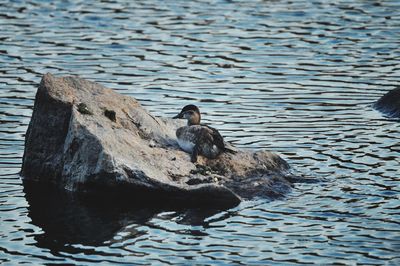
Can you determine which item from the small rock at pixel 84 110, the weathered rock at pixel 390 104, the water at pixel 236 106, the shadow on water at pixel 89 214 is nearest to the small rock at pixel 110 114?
the small rock at pixel 84 110

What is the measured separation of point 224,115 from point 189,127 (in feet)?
14.4

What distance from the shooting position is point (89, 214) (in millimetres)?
13594

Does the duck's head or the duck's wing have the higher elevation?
the duck's head

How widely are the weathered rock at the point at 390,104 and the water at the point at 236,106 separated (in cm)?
25

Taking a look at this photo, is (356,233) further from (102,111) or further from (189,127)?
(102,111)

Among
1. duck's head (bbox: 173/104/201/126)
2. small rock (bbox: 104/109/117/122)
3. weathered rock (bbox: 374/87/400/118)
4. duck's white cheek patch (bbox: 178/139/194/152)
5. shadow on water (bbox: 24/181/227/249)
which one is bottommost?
shadow on water (bbox: 24/181/227/249)

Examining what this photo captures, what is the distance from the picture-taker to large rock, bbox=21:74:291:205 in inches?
540

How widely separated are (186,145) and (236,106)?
5.16 metres

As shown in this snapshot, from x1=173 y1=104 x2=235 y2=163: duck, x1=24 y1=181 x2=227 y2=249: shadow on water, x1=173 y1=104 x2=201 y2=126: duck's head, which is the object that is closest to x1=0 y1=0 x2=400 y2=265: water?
x1=24 y1=181 x2=227 y2=249: shadow on water

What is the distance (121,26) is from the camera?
2792 cm

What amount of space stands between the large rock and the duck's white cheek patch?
4.3 inches

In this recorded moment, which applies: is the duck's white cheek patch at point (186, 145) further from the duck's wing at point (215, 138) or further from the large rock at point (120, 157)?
the duck's wing at point (215, 138)

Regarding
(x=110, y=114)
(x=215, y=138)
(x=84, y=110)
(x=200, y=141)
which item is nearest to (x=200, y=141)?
(x=200, y=141)

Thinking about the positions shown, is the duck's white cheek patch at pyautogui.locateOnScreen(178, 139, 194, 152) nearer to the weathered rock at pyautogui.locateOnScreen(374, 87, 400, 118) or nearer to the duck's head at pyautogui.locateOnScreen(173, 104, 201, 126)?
the duck's head at pyautogui.locateOnScreen(173, 104, 201, 126)
